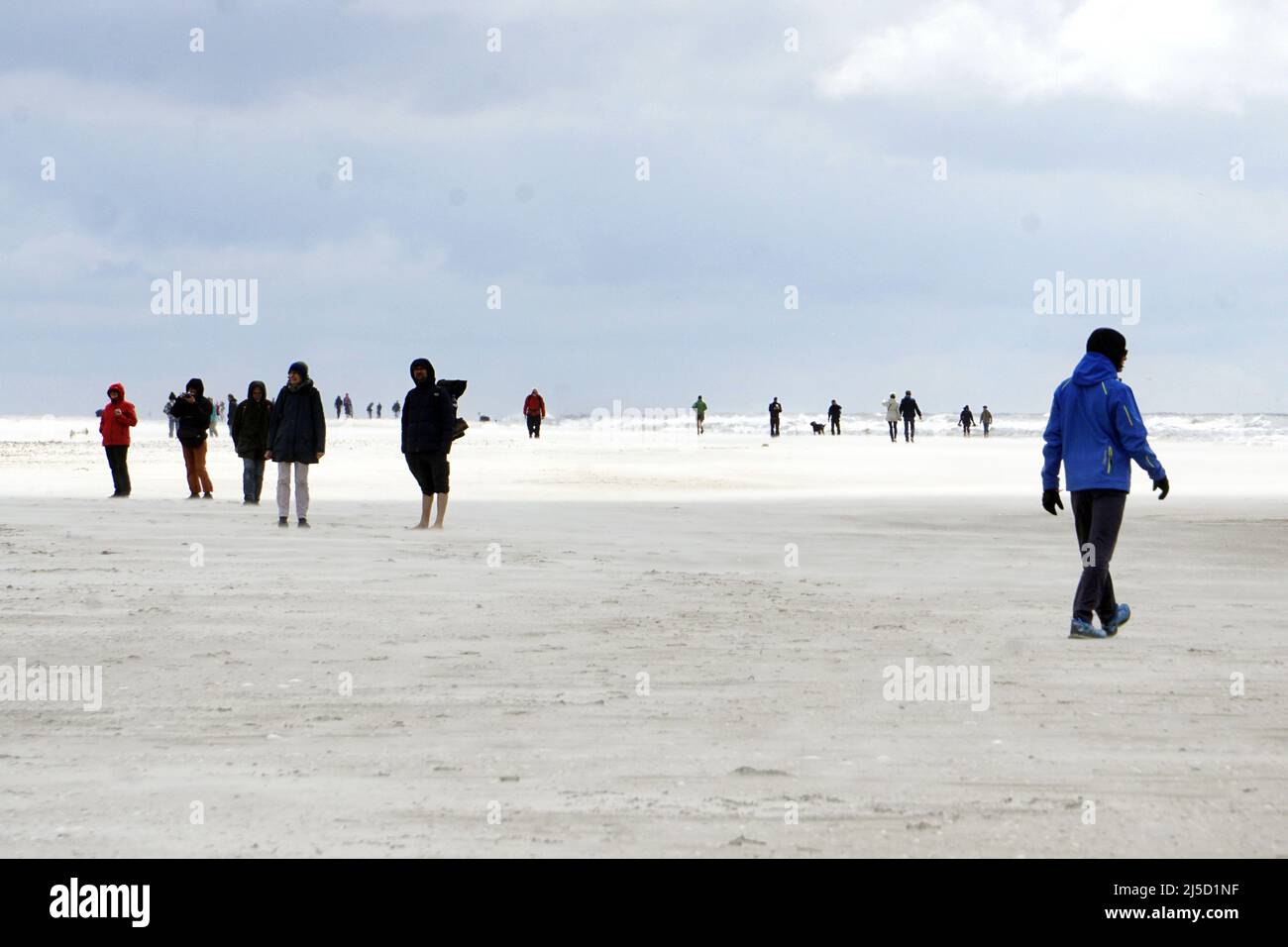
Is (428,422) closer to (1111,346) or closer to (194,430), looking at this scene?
(194,430)

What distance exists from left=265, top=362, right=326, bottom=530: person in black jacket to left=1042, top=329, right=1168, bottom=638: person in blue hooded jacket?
360 inches

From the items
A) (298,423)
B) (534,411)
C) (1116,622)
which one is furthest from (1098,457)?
(534,411)

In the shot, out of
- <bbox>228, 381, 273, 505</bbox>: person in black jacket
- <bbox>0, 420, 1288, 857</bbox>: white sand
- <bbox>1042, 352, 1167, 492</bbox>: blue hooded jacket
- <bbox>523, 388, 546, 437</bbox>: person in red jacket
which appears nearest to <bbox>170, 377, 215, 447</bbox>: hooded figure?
<bbox>228, 381, 273, 505</bbox>: person in black jacket

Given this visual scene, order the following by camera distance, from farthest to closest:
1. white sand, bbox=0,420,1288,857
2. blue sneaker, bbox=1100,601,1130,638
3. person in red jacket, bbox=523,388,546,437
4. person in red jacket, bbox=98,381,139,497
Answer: person in red jacket, bbox=523,388,546,437 → person in red jacket, bbox=98,381,139,497 → blue sneaker, bbox=1100,601,1130,638 → white sand, bbox=0,420,1288,857

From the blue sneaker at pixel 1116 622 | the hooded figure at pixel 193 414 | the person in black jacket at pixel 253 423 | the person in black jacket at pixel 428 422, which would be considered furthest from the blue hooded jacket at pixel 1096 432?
the hooded figure at pixel 193 414

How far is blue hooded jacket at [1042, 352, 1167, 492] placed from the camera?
9484 millimetres

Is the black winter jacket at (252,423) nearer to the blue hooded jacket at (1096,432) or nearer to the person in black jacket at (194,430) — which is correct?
the person in black jacket at (194,430)

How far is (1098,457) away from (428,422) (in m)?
9.10

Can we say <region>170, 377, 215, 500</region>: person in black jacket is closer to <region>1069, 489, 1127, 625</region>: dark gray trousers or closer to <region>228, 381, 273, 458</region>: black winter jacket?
<region>228, 381, 273, 458</region>: black winter jacket

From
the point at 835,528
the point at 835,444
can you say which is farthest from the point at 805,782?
the point at 835,444

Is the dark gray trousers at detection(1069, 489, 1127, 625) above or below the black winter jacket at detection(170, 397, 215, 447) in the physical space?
below

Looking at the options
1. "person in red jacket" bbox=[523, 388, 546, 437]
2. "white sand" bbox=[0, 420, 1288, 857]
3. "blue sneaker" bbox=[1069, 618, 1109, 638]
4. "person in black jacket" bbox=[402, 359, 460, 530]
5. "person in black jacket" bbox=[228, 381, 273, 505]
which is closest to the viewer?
"white sand" bbox=[0, 420, 1288, 857]

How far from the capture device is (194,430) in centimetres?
2238

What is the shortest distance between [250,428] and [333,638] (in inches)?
441
